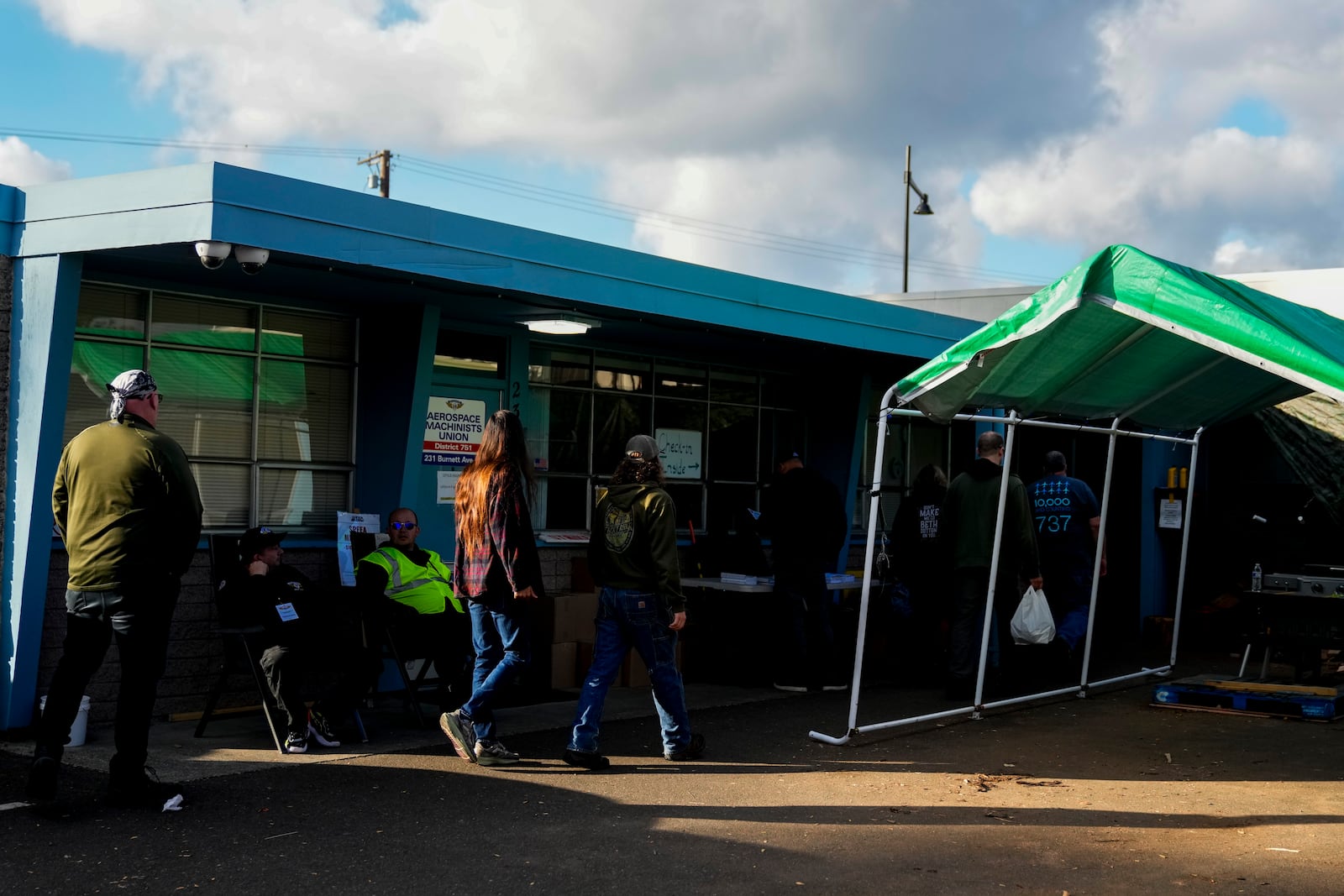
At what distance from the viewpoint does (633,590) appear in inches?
273

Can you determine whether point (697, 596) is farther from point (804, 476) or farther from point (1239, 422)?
point (1239, 422)

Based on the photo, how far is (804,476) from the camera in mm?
9852

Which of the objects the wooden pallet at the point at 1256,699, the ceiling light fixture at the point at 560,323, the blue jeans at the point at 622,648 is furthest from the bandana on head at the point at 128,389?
the wooden pallet at the point at 1256,699

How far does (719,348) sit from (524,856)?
7.10 meters

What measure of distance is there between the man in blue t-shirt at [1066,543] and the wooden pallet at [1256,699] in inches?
44.3

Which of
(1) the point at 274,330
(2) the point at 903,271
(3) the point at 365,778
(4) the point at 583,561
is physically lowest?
(3) the point at 365,778

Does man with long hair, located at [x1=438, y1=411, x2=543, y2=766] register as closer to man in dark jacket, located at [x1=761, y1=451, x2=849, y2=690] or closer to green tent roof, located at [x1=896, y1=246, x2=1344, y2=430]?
green tent roof, located at [x1=896, y1=246, x2=1344, y2=430]

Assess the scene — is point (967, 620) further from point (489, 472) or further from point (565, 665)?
point (489, 472)

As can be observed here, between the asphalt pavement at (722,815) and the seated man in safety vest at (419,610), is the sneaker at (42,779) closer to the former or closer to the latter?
the asphalt pavement at (722,815)

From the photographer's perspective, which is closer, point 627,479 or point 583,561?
point 627,479

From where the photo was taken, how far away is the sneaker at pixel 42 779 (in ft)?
18.7

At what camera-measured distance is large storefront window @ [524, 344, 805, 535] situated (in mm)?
10766

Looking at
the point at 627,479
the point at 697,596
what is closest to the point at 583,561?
the point at 697,596

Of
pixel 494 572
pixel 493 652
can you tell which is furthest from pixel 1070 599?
pixel 494 572
